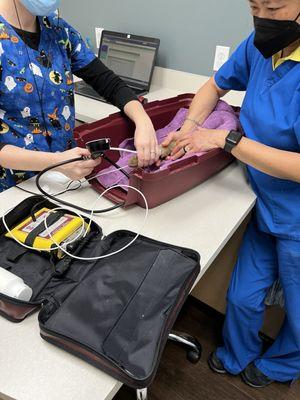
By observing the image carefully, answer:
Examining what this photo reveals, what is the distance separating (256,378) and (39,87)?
140 centimetres

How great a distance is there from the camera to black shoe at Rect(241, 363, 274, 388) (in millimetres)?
1398

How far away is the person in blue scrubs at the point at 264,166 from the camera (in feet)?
2.91

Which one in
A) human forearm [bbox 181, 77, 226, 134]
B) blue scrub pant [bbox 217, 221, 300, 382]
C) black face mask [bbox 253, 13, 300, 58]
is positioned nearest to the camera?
black face mask [bbox 253, 13, 300, 58]

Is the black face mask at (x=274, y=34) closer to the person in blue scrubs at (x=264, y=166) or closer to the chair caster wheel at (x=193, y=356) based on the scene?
the person in blue scrubs at (x=264, y=166)

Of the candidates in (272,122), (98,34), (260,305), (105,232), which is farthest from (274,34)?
(98,34)

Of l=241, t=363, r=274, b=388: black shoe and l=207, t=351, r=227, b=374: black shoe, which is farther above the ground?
l=241, t=363, r=274, b=388: black shoe

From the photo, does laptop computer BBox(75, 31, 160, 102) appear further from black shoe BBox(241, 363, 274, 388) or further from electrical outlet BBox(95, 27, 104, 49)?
black shoe BBox(241, 363, 274, 388)

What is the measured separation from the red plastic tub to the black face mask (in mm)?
315

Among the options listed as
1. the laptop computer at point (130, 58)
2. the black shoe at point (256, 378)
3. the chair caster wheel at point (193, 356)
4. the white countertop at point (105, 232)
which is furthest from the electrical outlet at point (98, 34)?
the black shoe at point (256, 378)

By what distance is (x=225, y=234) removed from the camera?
91 cm

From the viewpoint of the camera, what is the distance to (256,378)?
1402mm

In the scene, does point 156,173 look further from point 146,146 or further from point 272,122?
point 272,122

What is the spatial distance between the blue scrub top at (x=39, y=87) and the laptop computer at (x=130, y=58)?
0.71 meters

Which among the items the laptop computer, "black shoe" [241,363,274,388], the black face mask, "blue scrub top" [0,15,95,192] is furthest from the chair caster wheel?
the laptop computer
